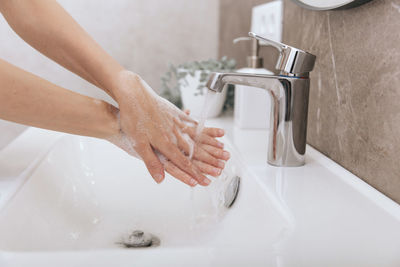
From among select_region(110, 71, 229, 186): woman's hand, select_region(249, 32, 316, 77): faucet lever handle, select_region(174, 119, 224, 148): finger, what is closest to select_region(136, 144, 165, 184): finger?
select_region(110, 71, 229, 186): woman's hand

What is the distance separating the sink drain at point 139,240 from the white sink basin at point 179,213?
15 millimetres

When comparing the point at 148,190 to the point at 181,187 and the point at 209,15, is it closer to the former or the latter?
the point at 181,187

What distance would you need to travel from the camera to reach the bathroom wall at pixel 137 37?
4.95ft

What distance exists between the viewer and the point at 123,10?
1547 millimetres

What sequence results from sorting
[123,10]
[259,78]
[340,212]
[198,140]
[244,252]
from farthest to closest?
1. [123,10]
2. [198,140]
3. [259,78]
4. [340,212]
5. [244,252]

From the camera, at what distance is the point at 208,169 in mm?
751

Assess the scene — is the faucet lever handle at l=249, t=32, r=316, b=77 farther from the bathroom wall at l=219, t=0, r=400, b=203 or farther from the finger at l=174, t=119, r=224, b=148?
the finger at l=174, t=119, r=224, b=148

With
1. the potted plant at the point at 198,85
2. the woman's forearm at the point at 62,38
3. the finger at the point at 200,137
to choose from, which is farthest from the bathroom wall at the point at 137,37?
the finger at the point at 200,137

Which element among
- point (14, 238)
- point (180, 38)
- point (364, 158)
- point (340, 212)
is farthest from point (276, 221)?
point (180, 38)

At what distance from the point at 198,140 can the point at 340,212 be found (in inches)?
12.7

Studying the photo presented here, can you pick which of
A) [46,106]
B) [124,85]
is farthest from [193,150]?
[46,106]

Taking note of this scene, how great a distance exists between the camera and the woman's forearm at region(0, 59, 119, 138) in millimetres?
537

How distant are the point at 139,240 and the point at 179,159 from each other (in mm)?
153

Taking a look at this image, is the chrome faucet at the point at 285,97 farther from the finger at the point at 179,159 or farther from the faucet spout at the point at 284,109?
the finger at the point at 179,159
